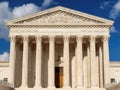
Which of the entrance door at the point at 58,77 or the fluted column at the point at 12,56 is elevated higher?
the fluted column at the point at 12,56

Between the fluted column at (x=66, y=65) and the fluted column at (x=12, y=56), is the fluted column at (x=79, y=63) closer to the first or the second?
the fluted column at (x=66, y=65)

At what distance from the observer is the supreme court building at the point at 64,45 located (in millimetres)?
45781

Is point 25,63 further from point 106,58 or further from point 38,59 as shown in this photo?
point 106,58

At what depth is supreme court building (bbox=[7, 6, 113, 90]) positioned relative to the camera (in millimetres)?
45781

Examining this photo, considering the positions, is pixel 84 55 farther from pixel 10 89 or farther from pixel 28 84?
pixel 10 89

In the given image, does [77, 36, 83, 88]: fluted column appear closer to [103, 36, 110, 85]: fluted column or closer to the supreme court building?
Answer: the supreme court building

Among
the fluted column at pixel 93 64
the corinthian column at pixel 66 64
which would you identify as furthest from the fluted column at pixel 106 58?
the corinthian column at pixel 66 64

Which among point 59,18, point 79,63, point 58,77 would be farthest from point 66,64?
point 59,18

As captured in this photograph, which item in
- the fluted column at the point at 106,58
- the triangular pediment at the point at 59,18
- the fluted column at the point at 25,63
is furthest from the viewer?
the triangular pediment at the point at 59,18

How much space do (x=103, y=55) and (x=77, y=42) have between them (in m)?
4.59

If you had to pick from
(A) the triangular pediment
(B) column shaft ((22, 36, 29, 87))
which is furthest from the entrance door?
(A) the triangular pediment

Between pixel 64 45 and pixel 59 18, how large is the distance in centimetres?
439

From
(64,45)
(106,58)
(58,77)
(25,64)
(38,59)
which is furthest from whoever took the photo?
(58,77)

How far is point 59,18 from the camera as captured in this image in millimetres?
47188
